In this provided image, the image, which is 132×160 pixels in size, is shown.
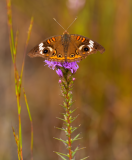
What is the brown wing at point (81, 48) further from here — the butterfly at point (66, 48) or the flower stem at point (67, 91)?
the flower stem at point (67, 91)

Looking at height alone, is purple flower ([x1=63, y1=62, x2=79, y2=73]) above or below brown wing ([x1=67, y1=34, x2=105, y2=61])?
below

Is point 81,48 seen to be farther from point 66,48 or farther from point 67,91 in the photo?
point 67,91

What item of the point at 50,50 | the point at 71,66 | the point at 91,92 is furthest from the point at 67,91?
the point at 91,92

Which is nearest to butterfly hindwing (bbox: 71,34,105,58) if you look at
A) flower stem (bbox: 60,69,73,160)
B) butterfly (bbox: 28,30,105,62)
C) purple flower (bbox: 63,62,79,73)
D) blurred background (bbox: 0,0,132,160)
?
butterfly (bbox: 28,30,105,62)

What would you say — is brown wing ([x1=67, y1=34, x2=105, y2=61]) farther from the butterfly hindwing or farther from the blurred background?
the blurred background

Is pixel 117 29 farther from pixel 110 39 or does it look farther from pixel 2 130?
pixel 2 130

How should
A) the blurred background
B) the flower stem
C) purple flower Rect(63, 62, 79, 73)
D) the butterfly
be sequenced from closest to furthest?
the flower stem < purple flower Rect(63, 62, 79, 73) < the butterfly < the blurred background

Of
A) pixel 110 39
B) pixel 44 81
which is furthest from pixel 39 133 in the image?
pixel 110 39

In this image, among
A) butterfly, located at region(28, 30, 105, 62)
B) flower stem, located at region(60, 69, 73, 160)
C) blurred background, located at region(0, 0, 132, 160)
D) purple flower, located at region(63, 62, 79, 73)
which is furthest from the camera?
blurred background, located at region(0, 0, 132, 160)
